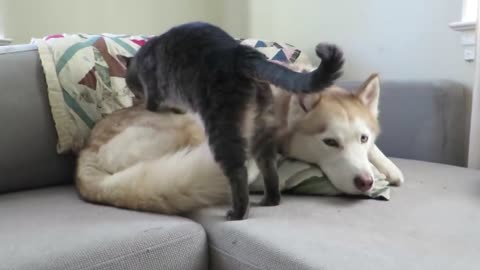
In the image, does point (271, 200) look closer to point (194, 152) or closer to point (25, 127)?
point (194, 152)

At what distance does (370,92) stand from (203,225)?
2.17 feet

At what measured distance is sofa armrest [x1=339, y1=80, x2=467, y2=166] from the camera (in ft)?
5.82

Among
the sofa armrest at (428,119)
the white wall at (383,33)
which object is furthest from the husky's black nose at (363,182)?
the white wall at (383,33)

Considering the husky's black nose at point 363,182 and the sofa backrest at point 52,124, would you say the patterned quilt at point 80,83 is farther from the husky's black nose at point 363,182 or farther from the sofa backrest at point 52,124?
the husky's black nose at point 363,182

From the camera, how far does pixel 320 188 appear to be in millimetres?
1343

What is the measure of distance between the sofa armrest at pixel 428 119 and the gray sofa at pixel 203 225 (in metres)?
0.13

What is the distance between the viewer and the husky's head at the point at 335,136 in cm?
129

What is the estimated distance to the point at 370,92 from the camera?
A: 1490 mm

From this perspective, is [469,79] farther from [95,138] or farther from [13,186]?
[13,186]

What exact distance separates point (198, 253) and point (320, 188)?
40 centimetres

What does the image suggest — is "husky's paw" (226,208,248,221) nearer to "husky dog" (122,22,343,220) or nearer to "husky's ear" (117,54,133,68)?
"husky dog" (122,22,343,220)

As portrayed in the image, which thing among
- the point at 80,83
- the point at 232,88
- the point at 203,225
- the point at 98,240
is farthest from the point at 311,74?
the point at 80,83

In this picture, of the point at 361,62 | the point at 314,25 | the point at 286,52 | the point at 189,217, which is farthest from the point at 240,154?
the point at 314,25

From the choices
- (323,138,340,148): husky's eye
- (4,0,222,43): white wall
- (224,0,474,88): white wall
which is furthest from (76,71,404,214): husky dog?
(4,0,222,43): white wall
